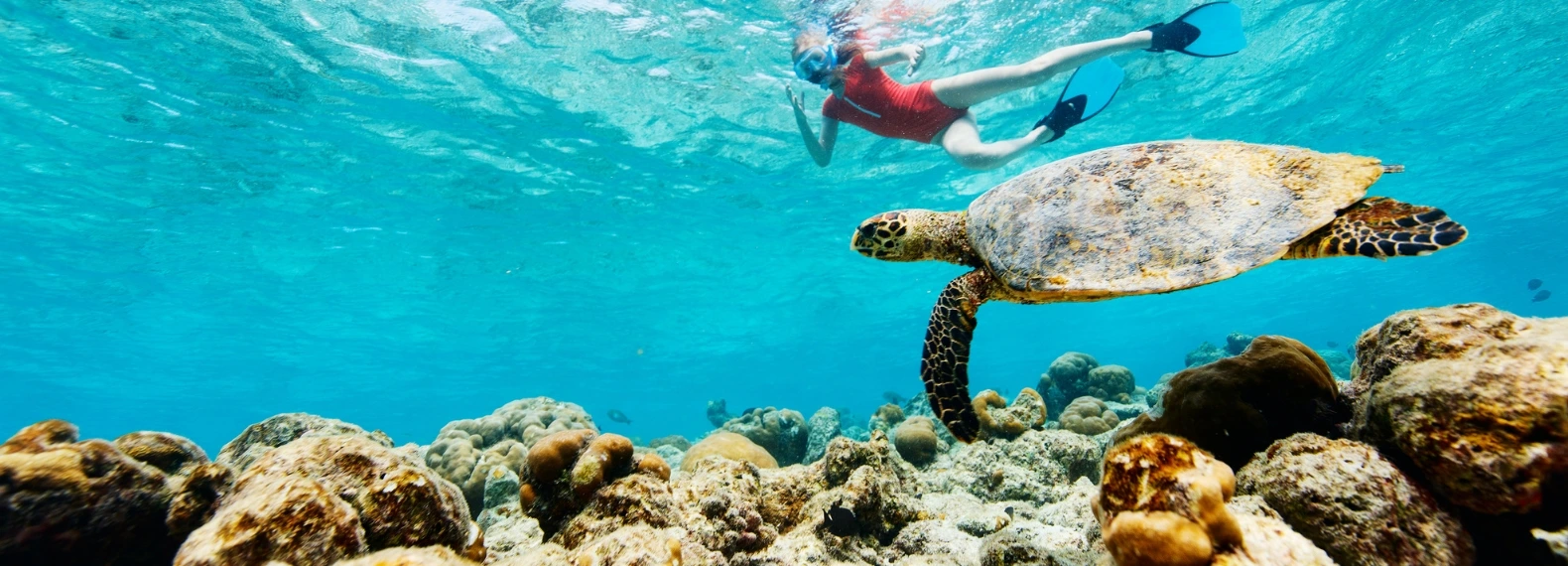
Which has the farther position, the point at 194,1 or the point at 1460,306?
the point at 194,1

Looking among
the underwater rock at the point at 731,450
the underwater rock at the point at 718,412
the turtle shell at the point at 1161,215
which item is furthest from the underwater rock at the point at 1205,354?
the turtle shell at the point at 1161,215

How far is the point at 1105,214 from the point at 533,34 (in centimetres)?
1111

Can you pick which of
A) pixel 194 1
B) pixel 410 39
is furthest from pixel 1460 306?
pixel 194 1

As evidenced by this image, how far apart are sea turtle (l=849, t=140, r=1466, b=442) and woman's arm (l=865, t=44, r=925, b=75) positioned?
15.7 ft

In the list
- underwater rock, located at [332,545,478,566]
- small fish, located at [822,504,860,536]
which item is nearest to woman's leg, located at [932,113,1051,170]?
small fish, located at [822,504,860,536]

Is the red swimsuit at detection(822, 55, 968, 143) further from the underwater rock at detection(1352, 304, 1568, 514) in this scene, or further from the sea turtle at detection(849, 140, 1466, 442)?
the underwater rock at detection(1352, 304, 1568, 514)

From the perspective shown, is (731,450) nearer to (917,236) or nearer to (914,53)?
(917,236)

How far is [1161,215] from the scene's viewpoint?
2797 millimetres

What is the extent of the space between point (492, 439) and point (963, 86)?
814cm

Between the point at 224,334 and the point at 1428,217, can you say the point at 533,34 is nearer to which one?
the point at 1428,217

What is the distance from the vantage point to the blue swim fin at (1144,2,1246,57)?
22.6 ft

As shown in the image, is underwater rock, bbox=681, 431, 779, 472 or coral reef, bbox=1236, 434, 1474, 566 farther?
underwater rock, bbox=681, 431, 779, 472

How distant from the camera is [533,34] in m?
10.8

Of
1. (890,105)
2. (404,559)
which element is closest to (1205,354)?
(890,105)
